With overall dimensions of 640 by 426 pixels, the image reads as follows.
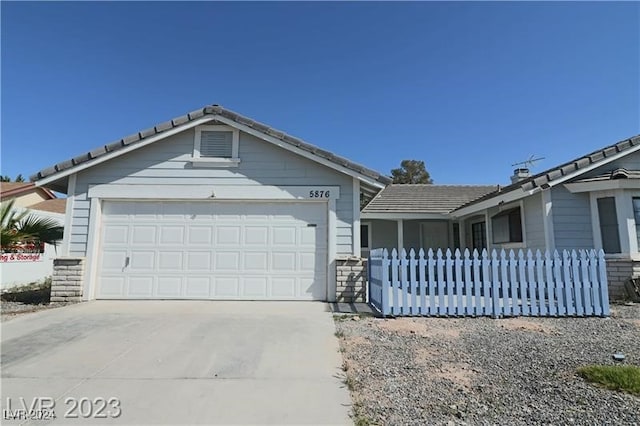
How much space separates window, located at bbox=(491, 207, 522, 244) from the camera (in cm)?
1066

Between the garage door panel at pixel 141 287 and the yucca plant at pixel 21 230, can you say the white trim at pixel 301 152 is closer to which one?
the garage door panel at pixel 141 287

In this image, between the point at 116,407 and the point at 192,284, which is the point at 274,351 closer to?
the point at 116,407

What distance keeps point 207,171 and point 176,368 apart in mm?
5537

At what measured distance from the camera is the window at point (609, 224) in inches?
336

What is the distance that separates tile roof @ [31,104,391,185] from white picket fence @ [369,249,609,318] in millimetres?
2477

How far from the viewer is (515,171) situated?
16625mm

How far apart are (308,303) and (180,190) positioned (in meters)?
4.13

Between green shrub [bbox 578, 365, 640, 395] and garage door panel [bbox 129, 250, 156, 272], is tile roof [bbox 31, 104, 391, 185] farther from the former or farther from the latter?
green shrub [bbox 578, 365, 640, 395]

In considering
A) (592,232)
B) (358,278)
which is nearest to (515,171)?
(592,232)

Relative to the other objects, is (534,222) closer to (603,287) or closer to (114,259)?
(603,287)

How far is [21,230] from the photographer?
7.90 m

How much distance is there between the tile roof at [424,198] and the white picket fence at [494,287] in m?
7.51

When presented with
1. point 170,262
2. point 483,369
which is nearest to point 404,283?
point 483,369

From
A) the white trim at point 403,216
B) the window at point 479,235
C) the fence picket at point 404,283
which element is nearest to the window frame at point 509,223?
the window at point 479,235
